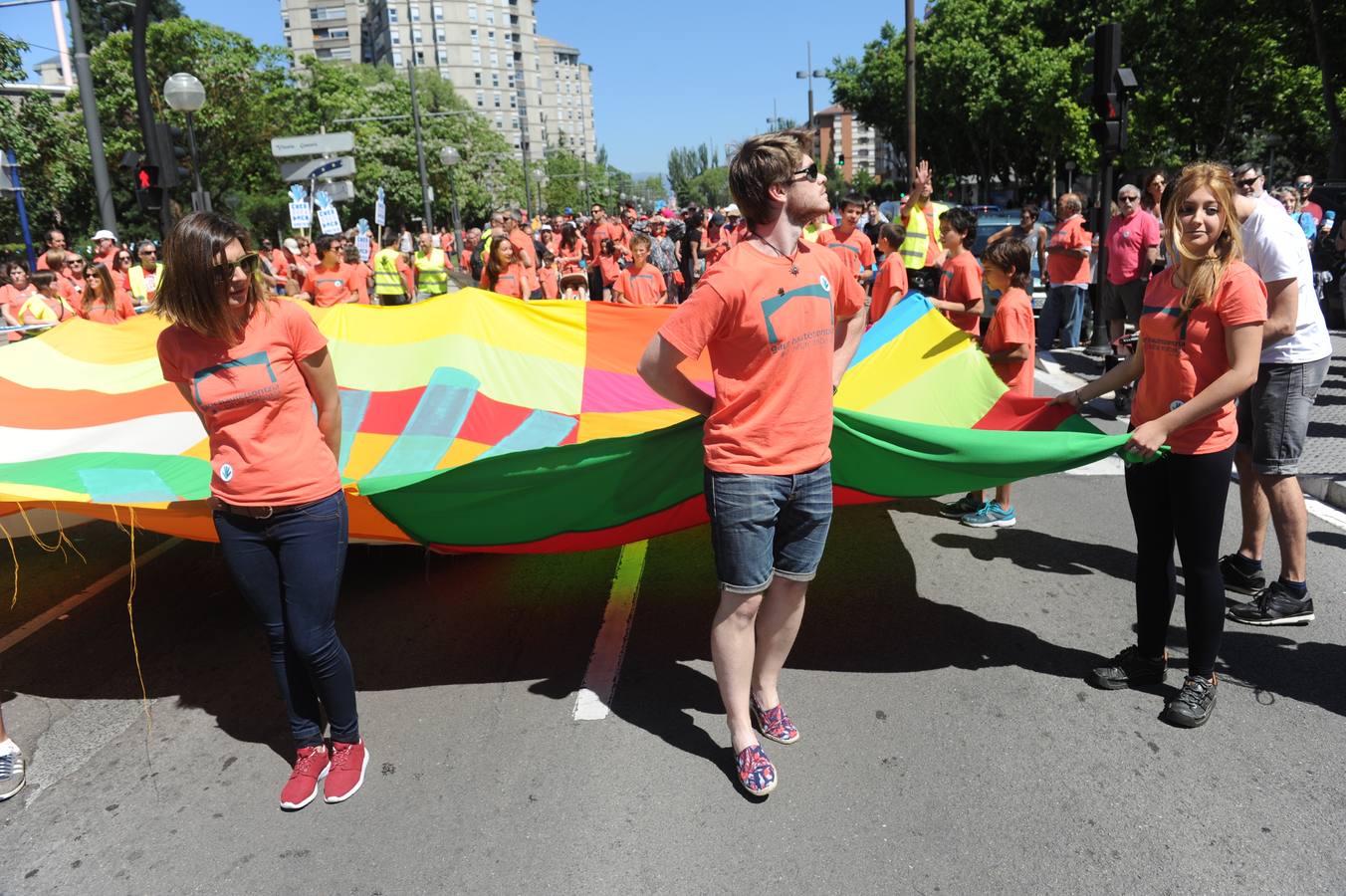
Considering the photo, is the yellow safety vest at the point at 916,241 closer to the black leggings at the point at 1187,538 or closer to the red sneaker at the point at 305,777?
the black leggings at the point at 1187,538

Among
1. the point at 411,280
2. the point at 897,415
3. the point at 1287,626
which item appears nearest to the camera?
the point at 1287,626

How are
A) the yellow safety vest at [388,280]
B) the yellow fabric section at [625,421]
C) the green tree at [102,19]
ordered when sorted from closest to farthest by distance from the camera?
the yellow fabric section at [625,421] < the yellow safety vest at [388,280] < the green tree at [102,19]

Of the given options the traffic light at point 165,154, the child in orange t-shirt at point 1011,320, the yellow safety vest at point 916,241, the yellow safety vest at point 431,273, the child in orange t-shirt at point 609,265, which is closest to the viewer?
the child in orange t-shirt at point 1011,320

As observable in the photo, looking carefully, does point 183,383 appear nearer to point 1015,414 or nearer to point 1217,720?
point 1015,414

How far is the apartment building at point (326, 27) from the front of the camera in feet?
385

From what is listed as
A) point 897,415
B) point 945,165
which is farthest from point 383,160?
point 897,415

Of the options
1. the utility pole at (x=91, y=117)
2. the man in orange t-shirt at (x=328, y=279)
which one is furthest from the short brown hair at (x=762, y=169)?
the utility pole at (x=91, y=117)

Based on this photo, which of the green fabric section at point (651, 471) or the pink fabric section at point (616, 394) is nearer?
the green fabric section at point (651, 471)

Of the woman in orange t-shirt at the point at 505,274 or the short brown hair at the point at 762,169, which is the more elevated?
the short brown hair at the point at 762,169

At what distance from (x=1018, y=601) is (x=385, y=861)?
10.3 feet

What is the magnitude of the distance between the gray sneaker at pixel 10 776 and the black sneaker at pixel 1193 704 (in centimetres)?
420

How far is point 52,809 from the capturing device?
3.27 m

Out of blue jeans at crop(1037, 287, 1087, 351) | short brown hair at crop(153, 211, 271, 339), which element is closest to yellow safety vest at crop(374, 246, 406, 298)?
blue jeans at crop(1037, 287, 1087, 351)

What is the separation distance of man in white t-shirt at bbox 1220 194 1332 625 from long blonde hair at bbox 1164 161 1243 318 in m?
0.77
